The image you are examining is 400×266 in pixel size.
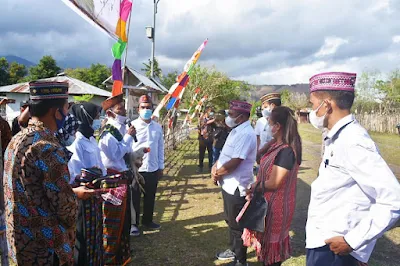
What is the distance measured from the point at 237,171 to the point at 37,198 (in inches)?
81.0

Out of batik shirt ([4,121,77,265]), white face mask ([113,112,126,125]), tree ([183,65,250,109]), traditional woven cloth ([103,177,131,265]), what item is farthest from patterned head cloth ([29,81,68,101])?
tree ([183,65,250,109])

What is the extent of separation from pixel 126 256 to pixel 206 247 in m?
1.17

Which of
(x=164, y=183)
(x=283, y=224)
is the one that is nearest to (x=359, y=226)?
(x=283, y=224)

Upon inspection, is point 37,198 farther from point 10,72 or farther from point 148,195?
point 10,72

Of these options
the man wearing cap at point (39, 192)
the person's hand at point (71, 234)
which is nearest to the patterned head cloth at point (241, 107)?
the man wearing cap at point (39, 192)

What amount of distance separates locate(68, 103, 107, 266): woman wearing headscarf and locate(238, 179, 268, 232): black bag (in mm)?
1426

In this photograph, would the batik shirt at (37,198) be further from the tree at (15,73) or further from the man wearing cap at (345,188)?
the tree at (15,73)

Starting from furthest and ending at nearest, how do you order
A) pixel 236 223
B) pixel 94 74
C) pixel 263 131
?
pixel 94 74 < pixel 263 131 < pixel 236 223

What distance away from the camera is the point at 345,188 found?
1662 mm

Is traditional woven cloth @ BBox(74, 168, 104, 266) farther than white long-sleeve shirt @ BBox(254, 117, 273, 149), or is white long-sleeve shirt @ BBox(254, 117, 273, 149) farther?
white long-sleeve shirt @ BBox(254, 117, 273, 149)

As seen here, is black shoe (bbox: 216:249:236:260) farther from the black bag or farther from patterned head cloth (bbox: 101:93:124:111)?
patterned head cloth (bbox: 101:93:124:111)

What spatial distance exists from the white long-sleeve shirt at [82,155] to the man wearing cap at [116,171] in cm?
33

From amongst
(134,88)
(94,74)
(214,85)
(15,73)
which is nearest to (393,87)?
(214,85)

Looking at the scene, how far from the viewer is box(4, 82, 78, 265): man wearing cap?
1.77 m
